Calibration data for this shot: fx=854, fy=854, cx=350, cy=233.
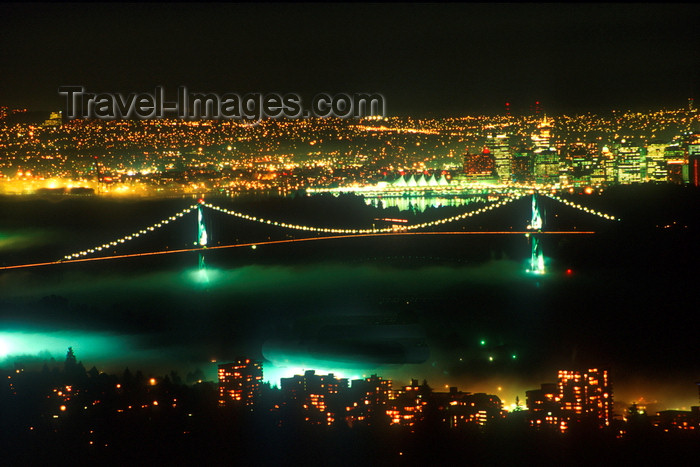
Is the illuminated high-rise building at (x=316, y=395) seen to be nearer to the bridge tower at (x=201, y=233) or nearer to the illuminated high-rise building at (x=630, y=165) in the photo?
the bridge tower at (x=201, y=233)

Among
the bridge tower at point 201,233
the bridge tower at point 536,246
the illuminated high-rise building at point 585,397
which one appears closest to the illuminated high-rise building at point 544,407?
the illuminated high-rise building at point 585,397

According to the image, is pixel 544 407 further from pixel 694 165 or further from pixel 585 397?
pixel 694 165

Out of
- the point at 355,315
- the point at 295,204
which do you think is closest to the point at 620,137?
the point at 295,204

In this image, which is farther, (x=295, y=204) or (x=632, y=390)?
(x=295, y=204)

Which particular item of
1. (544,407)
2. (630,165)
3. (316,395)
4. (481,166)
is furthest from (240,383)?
(481,166)

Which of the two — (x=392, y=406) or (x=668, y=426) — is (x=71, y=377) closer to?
(x=392, y=406)

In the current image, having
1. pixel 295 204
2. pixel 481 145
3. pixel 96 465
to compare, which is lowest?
pixel 96 465

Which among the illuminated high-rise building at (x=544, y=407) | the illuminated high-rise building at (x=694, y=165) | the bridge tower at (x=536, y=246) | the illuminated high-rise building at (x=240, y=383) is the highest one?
the illuminated high-rise building at (x=694, y=165)
